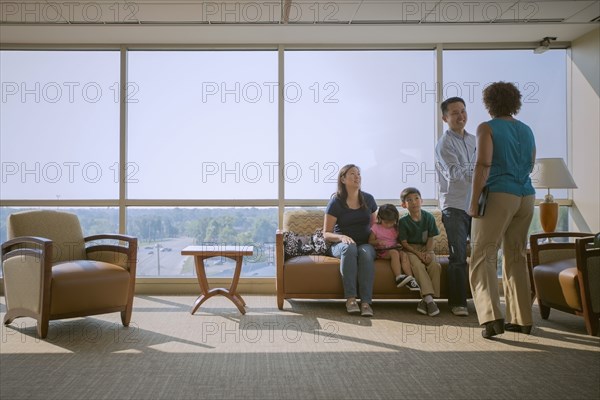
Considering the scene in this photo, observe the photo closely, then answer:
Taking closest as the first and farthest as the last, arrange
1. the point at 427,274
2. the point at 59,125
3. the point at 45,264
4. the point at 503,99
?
1. the point at 503,99
2. the point at 45,264
3. the point at 427,274
4. the point at 59,125

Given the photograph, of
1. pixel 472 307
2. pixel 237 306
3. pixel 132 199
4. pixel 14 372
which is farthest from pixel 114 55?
pixel 472 307

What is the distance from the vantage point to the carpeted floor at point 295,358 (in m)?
2.56

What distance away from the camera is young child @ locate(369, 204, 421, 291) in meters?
4.66

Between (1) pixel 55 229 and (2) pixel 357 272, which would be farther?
(2) pixel 357 272

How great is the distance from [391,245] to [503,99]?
5.92 ft

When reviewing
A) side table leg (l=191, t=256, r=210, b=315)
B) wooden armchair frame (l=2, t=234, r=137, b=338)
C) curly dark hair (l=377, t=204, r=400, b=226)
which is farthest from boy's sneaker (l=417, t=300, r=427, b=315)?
wooden armchair frame (l=2, t=234, r=137, b=338)

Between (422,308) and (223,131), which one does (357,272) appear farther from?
(223,131)

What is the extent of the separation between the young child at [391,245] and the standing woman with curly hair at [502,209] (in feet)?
3.64

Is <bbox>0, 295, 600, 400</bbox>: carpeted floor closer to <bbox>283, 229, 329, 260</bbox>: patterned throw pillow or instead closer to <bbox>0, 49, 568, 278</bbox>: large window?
<bbox>283, 229, 329, 260</bbox>: patterned throw pillow

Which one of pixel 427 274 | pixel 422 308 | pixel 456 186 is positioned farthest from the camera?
pixel 427 274

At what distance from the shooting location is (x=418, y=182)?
19.7 feet

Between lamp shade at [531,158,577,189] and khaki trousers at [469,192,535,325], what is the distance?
1.85 m

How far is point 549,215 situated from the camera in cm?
518

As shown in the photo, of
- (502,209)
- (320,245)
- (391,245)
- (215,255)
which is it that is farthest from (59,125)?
(502,209)
